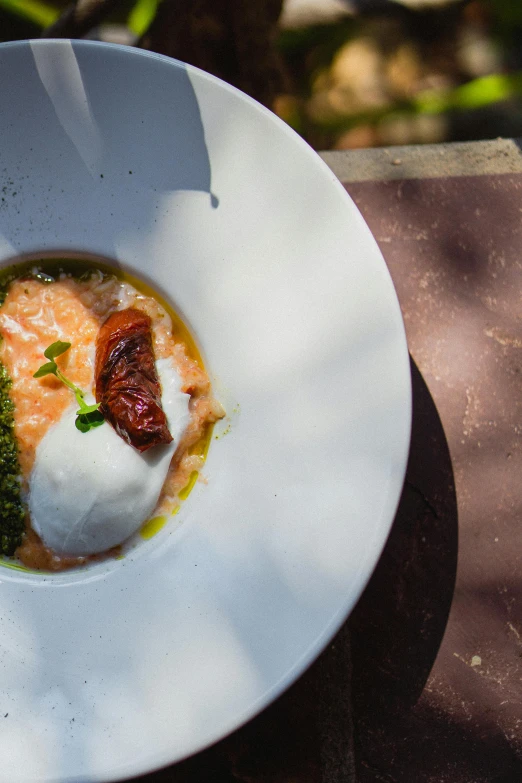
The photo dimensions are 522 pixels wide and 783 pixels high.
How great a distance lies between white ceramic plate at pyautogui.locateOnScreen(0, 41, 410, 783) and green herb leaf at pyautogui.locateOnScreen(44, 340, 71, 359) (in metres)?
0.31

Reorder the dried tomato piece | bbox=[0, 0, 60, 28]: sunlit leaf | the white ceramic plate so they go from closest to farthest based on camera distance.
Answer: the white ceramic plate
the dried tomato piece
bbox=[0, 0, 60, 28]: sunlit leaf

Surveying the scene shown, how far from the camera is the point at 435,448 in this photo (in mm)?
1980

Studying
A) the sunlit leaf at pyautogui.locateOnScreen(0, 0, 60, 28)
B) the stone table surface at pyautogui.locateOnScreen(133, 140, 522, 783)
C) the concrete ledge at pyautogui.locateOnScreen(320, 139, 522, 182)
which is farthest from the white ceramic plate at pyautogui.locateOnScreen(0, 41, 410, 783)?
the sunlit leaf at pyautogui.locateOnScreen(0, 0, 60, 28)

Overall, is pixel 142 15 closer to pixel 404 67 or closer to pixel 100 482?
pixel 404 67

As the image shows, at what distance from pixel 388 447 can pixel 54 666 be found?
3.14 feet

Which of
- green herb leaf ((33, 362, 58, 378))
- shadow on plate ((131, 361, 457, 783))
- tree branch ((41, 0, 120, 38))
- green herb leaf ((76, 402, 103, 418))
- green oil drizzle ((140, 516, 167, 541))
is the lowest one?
shadow on plate ((131, 361, 457, 783))

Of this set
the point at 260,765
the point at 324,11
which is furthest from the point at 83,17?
the point at 260,765

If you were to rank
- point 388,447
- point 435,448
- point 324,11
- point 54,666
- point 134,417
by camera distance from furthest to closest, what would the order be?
point 324,11
point 435,448
point 134,417
point 54,666
point 388,447

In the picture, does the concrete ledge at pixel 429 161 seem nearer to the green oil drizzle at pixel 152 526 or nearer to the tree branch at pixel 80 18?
the tree branch at pixel 80 18

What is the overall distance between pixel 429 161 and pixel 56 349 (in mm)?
1211

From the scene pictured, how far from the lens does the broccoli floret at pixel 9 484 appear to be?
194 centimetres

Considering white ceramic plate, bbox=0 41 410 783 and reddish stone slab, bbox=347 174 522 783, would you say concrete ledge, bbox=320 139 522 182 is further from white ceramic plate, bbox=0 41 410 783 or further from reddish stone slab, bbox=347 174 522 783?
white ceramic plate, bbox=0 41 410 783

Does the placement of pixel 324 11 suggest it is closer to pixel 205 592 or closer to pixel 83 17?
pixel 83 17

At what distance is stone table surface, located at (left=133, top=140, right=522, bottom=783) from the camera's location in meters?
1.93
